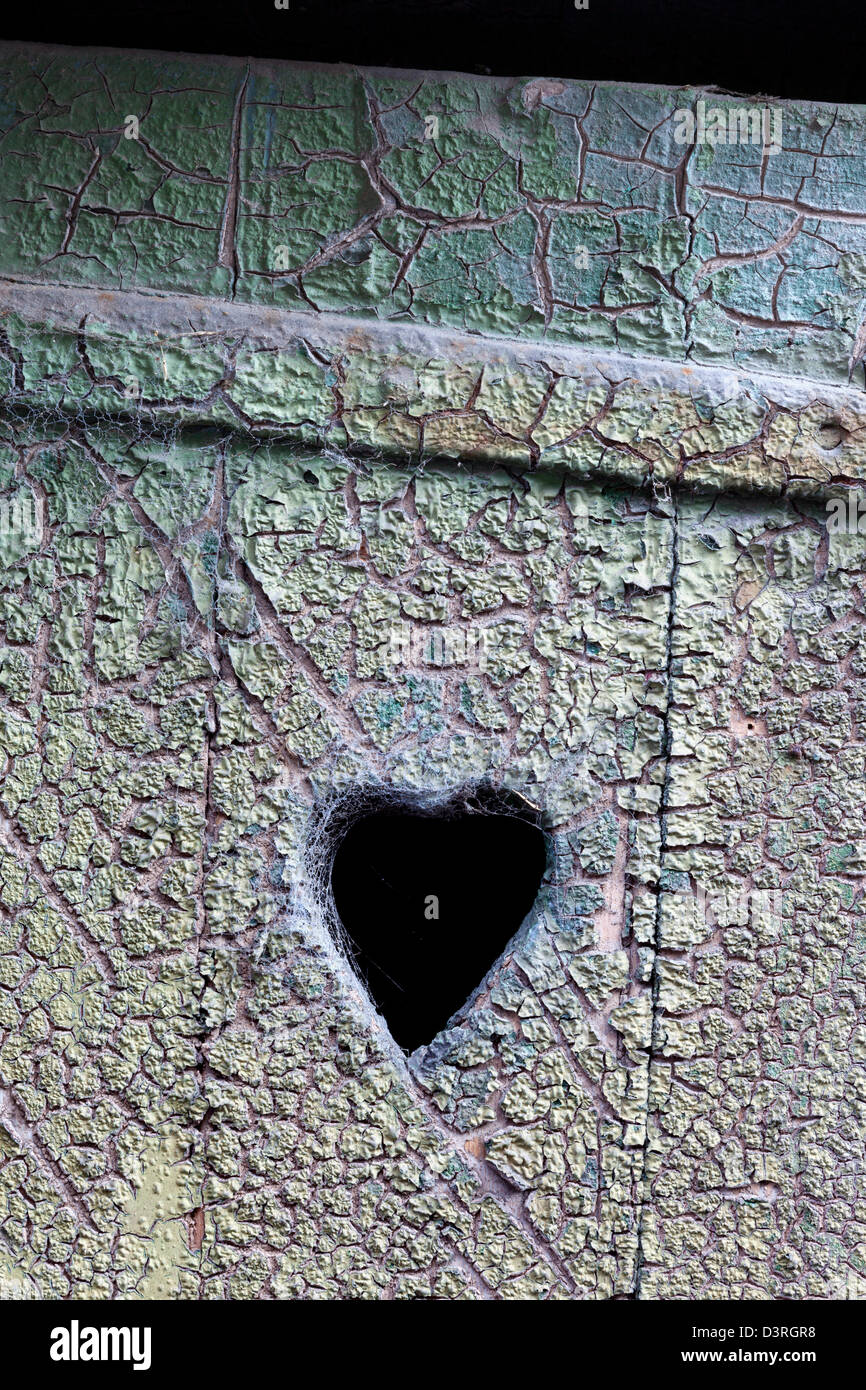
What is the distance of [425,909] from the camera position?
192cm

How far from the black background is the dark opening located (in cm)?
121

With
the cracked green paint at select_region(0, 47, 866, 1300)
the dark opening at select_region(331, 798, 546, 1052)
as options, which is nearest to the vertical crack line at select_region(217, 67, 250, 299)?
the cracked green paint at select_region(0, 47, 866, 1300)

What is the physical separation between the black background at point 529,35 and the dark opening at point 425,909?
121cm

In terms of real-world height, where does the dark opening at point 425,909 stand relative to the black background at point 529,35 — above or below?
below

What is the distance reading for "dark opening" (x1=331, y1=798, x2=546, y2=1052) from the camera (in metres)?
1.83

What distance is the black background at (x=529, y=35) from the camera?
1408 millimetres

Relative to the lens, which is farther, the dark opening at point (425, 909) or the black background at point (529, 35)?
the dark opening at point (425, 909)

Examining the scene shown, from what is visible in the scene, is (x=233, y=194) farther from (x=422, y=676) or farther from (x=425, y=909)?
(x=425, y=909)

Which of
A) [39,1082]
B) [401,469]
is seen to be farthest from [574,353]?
[39,1082]

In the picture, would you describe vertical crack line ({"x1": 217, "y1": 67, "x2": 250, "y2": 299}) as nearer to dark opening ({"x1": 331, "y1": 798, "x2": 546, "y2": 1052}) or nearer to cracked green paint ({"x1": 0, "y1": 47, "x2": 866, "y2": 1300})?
cracked green paint ({"x1": 0, "y1": 47, "x2": 866, "y2": 1300})

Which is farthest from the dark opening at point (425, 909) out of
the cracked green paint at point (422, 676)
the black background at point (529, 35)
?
the black background at point (529, 35)

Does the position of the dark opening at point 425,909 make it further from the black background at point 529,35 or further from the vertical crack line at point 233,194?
the black background at point 529,35

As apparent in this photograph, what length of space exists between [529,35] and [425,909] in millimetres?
1436

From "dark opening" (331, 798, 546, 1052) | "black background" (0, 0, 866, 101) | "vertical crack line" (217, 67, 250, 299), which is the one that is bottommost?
"dark opening" (331, 798, 546, 1052)
